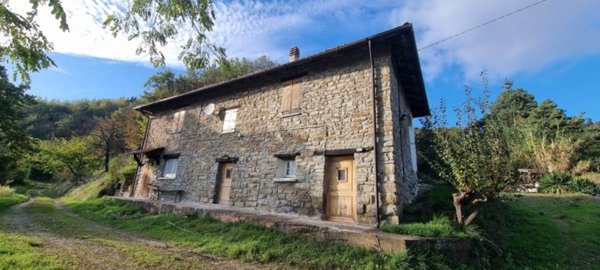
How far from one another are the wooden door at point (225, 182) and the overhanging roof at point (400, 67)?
3187mm

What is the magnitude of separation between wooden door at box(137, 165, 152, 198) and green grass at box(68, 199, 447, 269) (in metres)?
5.10

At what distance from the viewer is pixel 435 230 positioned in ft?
16.9

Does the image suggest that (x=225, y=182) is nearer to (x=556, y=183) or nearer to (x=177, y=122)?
(x=177, y=122)

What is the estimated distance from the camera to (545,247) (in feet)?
20.9

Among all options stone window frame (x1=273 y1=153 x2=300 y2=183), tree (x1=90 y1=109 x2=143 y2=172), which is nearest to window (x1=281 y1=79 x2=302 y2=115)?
stone window frame (x1=273 y1=153 x2=300 y2=183)

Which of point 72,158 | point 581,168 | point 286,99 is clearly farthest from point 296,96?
point 72,158

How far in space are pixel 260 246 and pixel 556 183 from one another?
13434 mm

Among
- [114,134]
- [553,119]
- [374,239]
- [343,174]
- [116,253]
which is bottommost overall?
[116,253]

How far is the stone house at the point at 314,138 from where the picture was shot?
7102 millimetres

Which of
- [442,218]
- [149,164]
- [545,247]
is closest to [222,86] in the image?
[149,164]

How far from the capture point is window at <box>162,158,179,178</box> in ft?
38.0

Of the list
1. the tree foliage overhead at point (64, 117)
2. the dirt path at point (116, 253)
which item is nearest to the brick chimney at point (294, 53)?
the dirt path at point (116, 253)

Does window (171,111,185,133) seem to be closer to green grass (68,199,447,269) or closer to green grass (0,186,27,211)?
green grass (68,199,447,269)

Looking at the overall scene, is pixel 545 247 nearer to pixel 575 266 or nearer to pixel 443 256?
pixel 575 266
